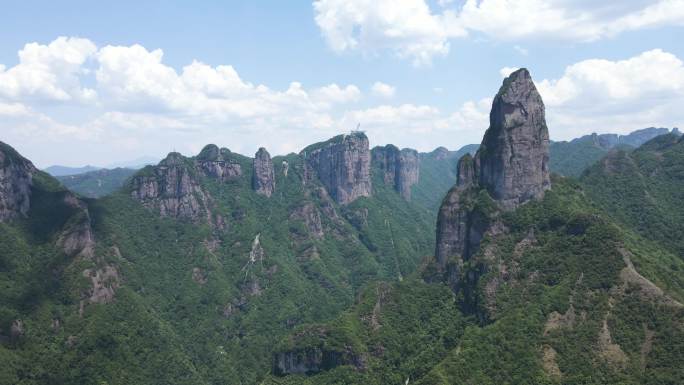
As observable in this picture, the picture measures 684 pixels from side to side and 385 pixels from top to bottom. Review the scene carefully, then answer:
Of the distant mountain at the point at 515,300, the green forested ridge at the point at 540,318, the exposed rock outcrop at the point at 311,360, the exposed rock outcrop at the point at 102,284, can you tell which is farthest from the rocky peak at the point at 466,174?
the exposed rock outcrop at the point at 102,284

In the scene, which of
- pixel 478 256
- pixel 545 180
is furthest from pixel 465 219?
pixel 545 180

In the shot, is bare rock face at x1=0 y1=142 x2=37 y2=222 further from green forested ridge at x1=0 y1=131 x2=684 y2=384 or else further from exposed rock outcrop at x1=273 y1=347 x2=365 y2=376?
exposed rock outcrop at x1=273 y1=347 x2=365 y2=376

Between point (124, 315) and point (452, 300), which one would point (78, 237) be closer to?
point (124, 315)

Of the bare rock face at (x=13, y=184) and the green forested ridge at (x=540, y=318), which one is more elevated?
the bare rock face at (x=13, y=184)

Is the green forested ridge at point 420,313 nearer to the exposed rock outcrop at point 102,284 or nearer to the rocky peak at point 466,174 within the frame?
the exposed rock outcrop at point 102,284

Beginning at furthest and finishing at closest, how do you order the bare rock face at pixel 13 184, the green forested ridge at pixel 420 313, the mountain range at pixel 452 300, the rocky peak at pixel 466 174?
1. the bare rock face at pixel 13 184
2. the rocky peak at pixel 466 174
3. the mountain range at pixel 452 300
4. the green forested ridge at pixel 420 313

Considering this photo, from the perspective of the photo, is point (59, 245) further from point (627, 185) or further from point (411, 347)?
point (627, 185)

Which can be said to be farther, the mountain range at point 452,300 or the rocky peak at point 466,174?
the rocky peak at point 466,174

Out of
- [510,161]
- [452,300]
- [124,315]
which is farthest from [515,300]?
[124,315]
